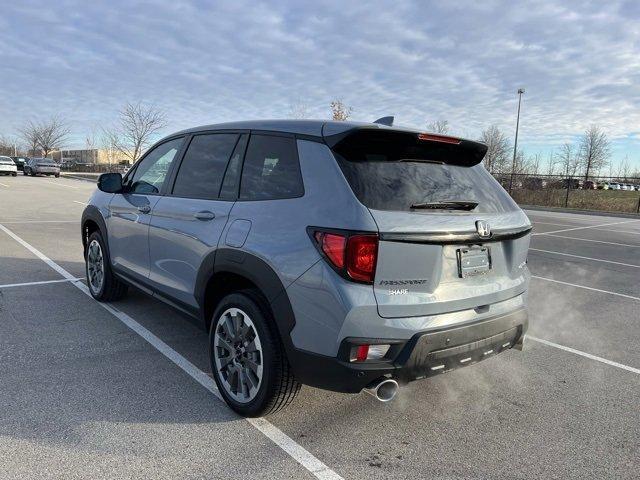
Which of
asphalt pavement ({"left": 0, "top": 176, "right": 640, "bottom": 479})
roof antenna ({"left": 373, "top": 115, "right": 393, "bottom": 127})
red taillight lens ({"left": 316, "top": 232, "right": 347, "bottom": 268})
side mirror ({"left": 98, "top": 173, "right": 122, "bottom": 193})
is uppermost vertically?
roof antenna ({"left": 373, "top": 115, "right": 393, "bottom": 127})

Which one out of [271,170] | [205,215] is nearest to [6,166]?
[205,215]

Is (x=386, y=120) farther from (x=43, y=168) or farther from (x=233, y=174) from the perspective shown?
(x=43, y=168)

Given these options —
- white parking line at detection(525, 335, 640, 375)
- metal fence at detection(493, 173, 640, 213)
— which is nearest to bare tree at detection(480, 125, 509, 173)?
metal fence at detection(493, 173, 640, 213)

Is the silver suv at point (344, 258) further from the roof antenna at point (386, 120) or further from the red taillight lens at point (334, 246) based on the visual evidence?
the roof antenna at point (386, 120)

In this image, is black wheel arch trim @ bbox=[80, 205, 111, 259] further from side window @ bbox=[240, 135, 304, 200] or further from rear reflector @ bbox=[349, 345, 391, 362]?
rear reflector @ bbox=[349, 345, 391, 362]

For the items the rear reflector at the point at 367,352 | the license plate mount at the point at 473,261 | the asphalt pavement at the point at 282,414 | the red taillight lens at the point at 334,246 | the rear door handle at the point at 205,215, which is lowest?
the asphalt pavement at the point at 282,414

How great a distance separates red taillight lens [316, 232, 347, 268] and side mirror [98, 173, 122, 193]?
2.87 meters

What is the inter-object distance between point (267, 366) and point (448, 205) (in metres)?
1.37

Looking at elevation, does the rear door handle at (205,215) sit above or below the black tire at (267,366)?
above

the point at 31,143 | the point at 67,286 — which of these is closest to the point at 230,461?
the point at 67,286

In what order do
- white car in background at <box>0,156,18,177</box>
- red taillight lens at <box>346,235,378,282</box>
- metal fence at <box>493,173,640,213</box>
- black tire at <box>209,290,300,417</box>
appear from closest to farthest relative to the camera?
red taillight lens at <box>346,235,378,282</box> < black tire at <box>209,290,300,417</box> < metal fence at <box>493,173,640,213</box> < white car in background at <box>0,156,18,177</box>

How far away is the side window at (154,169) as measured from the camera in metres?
4.15

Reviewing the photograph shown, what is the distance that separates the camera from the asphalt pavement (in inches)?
103

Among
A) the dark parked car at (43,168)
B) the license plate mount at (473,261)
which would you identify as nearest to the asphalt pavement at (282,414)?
the license plate mount at (473,261)
